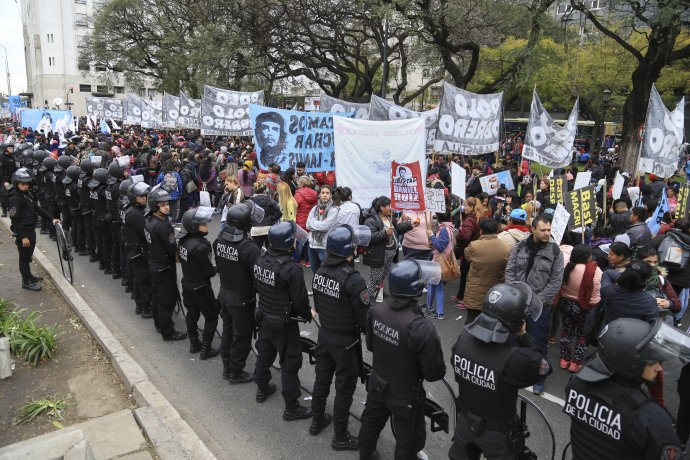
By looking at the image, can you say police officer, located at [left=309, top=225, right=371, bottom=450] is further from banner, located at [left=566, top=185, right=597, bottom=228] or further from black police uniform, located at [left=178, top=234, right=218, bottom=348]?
banner, located at [left=566, top=185, right=597, bottom=228]

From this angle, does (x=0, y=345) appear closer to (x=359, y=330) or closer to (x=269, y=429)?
(x=269, y=429)

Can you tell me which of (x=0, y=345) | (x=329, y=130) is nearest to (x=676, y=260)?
(x=329, y=130)

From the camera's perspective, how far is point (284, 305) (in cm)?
470

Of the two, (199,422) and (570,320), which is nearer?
(199,422)

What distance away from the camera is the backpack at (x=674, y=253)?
6141 mm

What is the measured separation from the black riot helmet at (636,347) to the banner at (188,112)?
19.2 m

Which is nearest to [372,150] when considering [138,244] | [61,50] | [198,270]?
[198,270]

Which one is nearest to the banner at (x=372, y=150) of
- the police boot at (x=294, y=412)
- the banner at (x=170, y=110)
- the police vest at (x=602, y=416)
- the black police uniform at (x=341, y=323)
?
the black police uniform at (x=341, y=323)

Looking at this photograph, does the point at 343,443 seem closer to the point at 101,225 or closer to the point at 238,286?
the point at 238,286

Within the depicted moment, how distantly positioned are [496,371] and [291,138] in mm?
7743

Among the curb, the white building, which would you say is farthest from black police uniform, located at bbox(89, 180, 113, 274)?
the white building

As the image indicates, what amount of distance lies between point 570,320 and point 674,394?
1267 mm

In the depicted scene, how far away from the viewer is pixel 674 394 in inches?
216

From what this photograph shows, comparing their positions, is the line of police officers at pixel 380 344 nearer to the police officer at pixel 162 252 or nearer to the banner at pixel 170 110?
the police officer at pixel 162 252
